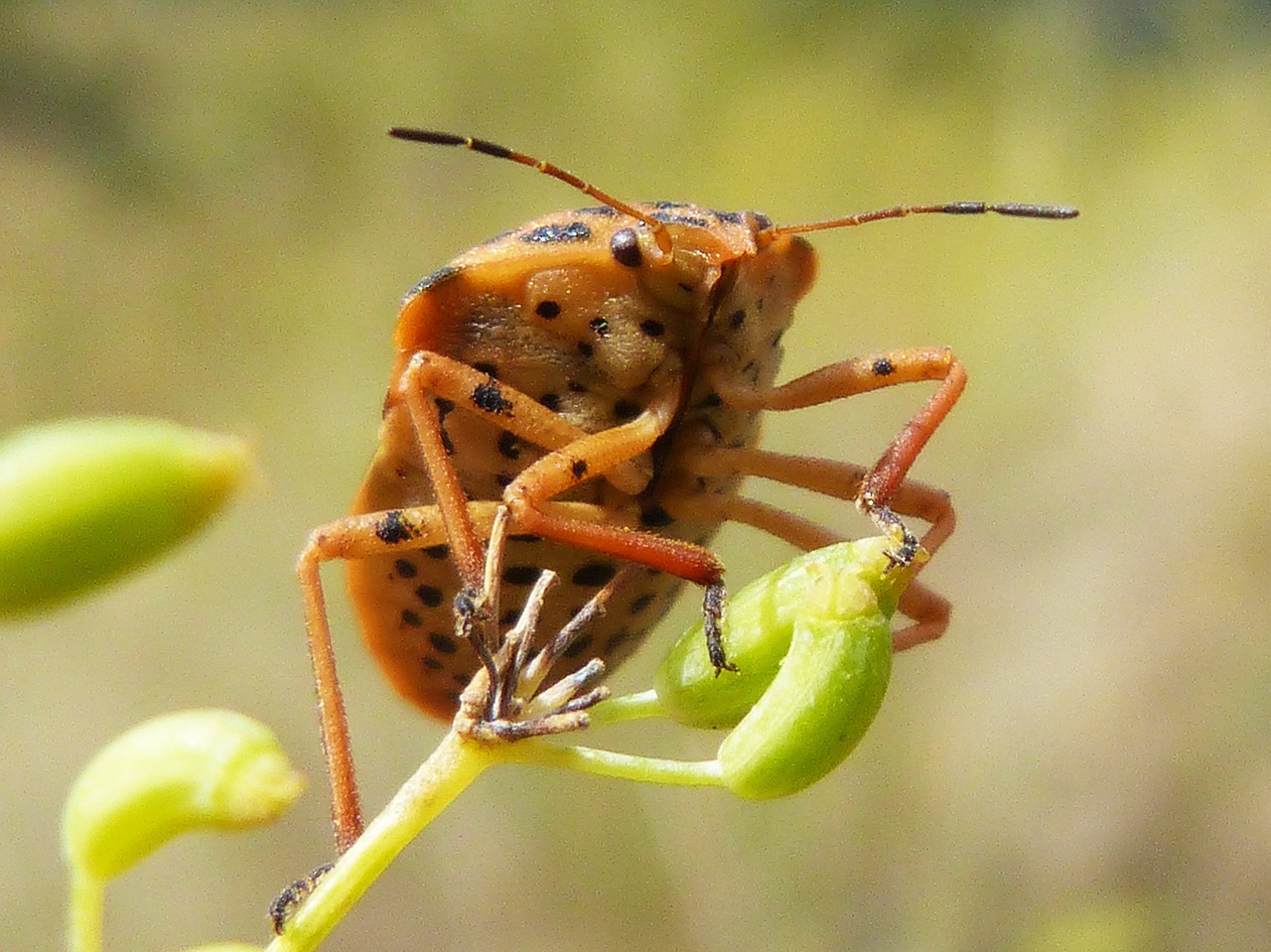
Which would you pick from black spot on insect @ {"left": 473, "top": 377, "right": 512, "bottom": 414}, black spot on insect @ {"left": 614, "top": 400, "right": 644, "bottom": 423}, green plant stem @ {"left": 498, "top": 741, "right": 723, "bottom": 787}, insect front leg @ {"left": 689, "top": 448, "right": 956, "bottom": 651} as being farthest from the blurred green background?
green plant stem @ {"left": 498, "top": 741, "right": 723, "bottom": 787}

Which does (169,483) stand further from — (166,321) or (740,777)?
(166,321)

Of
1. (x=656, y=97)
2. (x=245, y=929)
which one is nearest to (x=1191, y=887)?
(x=245, y=929)

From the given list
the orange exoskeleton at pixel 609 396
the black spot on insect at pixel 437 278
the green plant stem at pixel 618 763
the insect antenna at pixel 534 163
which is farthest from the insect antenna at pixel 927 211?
the green plant stem at pixel 618 763

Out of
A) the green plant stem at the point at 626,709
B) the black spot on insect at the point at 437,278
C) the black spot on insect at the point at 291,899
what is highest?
the black spot on insect at the point at 437,278

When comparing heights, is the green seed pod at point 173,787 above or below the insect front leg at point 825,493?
below

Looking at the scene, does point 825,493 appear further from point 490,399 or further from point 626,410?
point 490,399

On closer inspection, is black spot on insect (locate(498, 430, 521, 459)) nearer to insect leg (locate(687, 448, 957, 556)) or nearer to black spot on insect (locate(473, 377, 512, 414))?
black spot on insect (locate(473, 377, 512, 414))

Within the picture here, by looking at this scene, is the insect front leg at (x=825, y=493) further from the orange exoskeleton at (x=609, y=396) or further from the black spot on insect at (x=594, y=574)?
the black spot on insect at (x=594, y=574)
